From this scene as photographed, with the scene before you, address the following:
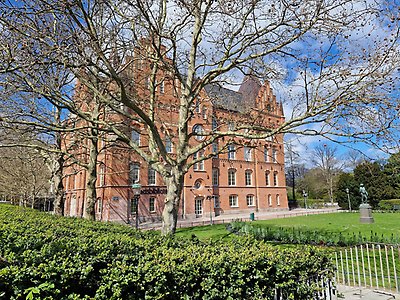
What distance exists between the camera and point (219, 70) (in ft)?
30.3

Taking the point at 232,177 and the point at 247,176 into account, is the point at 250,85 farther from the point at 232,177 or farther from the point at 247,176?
the point at 247,176

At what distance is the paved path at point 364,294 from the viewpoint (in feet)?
19.6

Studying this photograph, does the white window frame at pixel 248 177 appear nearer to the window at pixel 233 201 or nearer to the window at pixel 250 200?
the window at pixel 250 200

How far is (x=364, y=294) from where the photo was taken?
6297 millimetres

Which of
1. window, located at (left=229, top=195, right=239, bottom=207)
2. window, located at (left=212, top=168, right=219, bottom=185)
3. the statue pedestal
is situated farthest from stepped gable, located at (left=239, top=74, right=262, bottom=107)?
window, located at (left=229, top=195, right=239, bottom=207)

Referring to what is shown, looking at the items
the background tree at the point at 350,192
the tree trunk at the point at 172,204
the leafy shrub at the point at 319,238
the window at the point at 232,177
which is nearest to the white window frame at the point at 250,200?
the window at the point at 232,177

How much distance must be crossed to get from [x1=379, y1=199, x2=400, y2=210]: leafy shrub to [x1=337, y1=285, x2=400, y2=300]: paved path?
37.8 metres

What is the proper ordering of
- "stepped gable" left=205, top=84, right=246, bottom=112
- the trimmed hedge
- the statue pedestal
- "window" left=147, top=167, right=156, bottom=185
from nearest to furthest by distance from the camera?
the trimmed hedge, "stepped gable" left=205, top=84, right=246, bottom=112, the statue pedestal, "window" left=147, top=167, right=156, bottom=185

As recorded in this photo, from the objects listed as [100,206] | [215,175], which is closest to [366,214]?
[215,175]

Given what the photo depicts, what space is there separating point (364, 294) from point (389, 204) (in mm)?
39093

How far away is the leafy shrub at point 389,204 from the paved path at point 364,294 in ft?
124

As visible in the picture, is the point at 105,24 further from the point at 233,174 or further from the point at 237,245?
the point at 233,174

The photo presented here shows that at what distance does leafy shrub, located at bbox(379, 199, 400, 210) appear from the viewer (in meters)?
37.2

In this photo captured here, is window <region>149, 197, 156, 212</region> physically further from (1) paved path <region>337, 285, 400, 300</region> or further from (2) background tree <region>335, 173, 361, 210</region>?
(2) background tree <region>335, 173, 361, 210</region>
